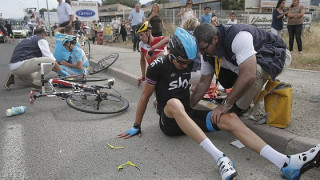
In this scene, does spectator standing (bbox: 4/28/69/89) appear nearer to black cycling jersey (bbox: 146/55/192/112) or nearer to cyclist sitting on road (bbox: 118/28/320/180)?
cyclist sitting on road (bbox: 118/28/320/180)

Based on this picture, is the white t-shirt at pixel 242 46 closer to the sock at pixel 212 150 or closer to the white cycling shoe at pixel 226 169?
A: the sock at pixel 212 150

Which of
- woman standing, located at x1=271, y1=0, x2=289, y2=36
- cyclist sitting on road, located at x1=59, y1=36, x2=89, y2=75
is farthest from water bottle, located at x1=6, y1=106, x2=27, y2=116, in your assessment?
woman standing, located at x1=271, y1=0, x2=289, y2=36

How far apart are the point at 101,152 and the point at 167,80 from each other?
109 centimetres

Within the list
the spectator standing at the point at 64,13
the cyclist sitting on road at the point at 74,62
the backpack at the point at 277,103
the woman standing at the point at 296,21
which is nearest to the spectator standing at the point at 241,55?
the backpack at the point at 277,103

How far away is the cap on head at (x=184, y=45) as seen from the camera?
8.23 feet

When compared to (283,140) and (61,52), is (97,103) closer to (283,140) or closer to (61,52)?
(61,52)

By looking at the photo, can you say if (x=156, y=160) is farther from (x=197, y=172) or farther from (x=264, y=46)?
(x=264, y=46)

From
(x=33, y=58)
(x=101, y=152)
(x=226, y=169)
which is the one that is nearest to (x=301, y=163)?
(x=226, y=169)

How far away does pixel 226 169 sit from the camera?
2.18m

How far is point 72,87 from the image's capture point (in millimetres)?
4547

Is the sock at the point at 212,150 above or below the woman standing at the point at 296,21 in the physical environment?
below

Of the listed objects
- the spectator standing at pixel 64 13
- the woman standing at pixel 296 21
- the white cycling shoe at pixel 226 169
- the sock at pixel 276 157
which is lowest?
the white cycling shoe at pixel 226 169

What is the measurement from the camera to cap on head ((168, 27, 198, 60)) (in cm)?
251

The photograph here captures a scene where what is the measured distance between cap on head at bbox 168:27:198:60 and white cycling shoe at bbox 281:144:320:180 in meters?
1.29
